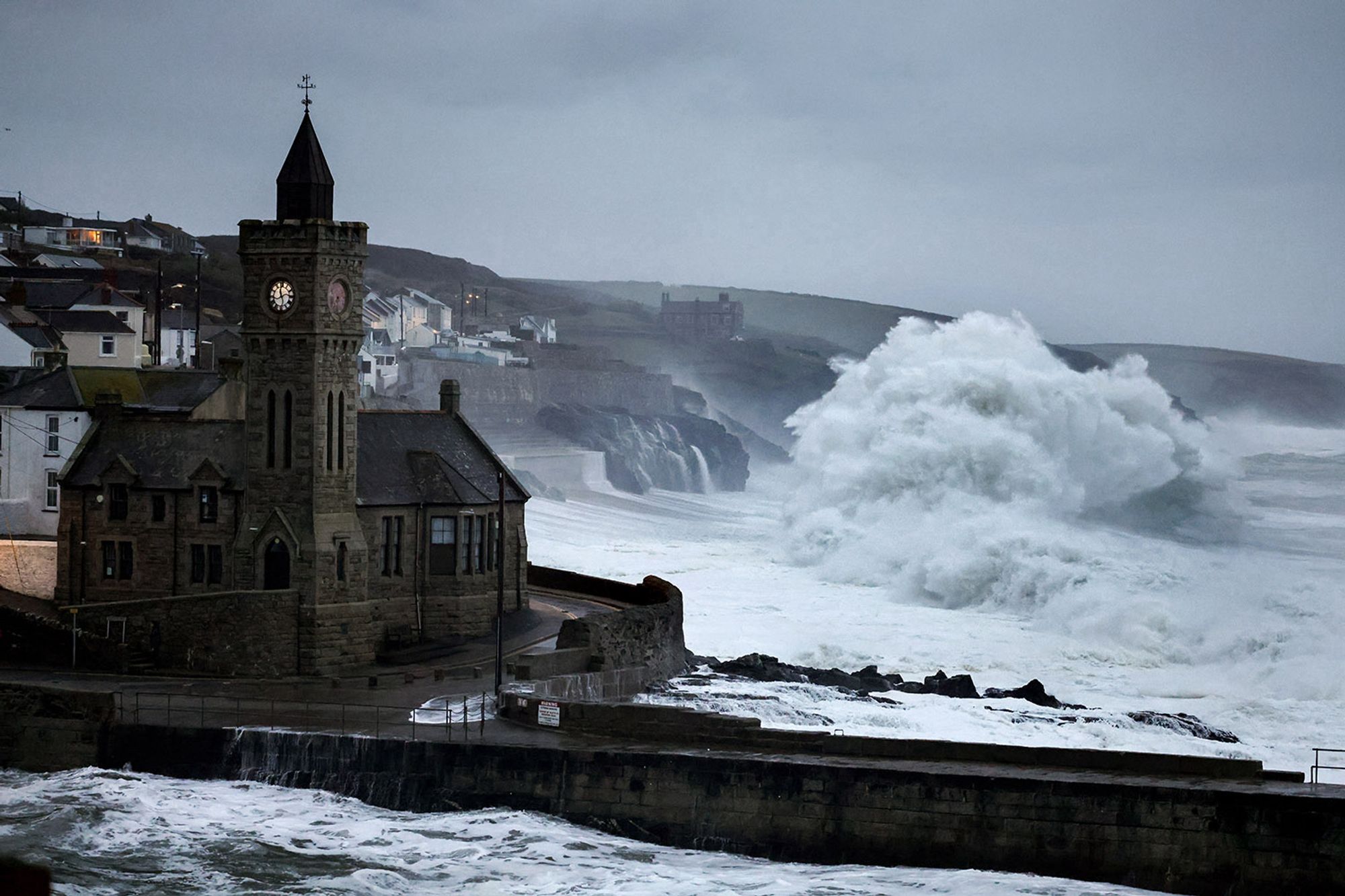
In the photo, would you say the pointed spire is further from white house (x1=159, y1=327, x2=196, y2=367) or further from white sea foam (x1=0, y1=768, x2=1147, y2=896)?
white house (x1=159, y1=327, x2=196, y2=367)

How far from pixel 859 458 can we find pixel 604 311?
122 metres

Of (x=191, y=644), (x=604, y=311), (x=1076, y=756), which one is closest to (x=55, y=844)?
(x=191, y=644)

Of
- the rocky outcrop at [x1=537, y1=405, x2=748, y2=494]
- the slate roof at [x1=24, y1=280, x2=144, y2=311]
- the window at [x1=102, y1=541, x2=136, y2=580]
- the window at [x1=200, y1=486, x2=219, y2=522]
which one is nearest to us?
the window at [x1=200, y1=486, x2=219, y2=522]

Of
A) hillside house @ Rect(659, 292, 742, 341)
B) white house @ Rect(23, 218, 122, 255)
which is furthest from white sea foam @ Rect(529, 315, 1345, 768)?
hillside house @ Rect(659, 292, 742, 341)

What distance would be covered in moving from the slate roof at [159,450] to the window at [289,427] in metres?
1.29

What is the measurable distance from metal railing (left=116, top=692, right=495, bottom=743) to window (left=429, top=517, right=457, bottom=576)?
6.50 meters

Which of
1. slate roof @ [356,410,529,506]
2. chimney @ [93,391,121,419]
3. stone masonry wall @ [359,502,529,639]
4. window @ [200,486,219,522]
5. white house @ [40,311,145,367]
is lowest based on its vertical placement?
stone masonry wall @ [359,502,529,639]

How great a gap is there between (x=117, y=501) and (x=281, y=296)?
5.78m

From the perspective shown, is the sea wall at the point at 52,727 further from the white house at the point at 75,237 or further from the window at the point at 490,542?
Result: the white house at the point at 75,237

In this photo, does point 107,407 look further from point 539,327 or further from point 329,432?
point 539,327

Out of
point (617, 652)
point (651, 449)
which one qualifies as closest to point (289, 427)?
point (617, 652)

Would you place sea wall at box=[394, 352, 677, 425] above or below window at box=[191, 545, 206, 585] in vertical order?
above

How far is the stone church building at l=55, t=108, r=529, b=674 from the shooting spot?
3372 cm

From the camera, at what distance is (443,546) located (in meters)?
37.7
